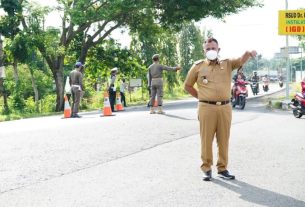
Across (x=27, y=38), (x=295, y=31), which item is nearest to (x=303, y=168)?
(x=295, y=31)

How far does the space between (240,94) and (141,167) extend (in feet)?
40.7

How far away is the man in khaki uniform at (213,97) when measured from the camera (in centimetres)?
641

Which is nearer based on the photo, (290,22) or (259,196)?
(259,196)

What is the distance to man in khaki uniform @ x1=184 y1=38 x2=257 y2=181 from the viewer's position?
21.0 ft

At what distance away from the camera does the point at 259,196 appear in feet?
18.3

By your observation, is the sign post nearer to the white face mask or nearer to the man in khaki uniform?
the man in khaki uniform

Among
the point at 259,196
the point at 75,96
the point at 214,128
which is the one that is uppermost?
the point at 75,96

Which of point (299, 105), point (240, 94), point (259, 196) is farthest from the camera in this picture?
point (240, 94)

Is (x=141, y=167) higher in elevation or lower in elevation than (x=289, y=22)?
lower

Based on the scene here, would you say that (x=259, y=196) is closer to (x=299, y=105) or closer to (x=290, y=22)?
(x=299, y=105)

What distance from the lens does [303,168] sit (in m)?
7.18

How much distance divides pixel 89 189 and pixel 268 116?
10.9m

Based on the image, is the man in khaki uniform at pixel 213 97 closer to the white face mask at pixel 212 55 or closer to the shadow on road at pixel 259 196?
the white face mask at pixel 212 55

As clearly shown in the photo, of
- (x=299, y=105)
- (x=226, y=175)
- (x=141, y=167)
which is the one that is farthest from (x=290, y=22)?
(x=226, y=175)
